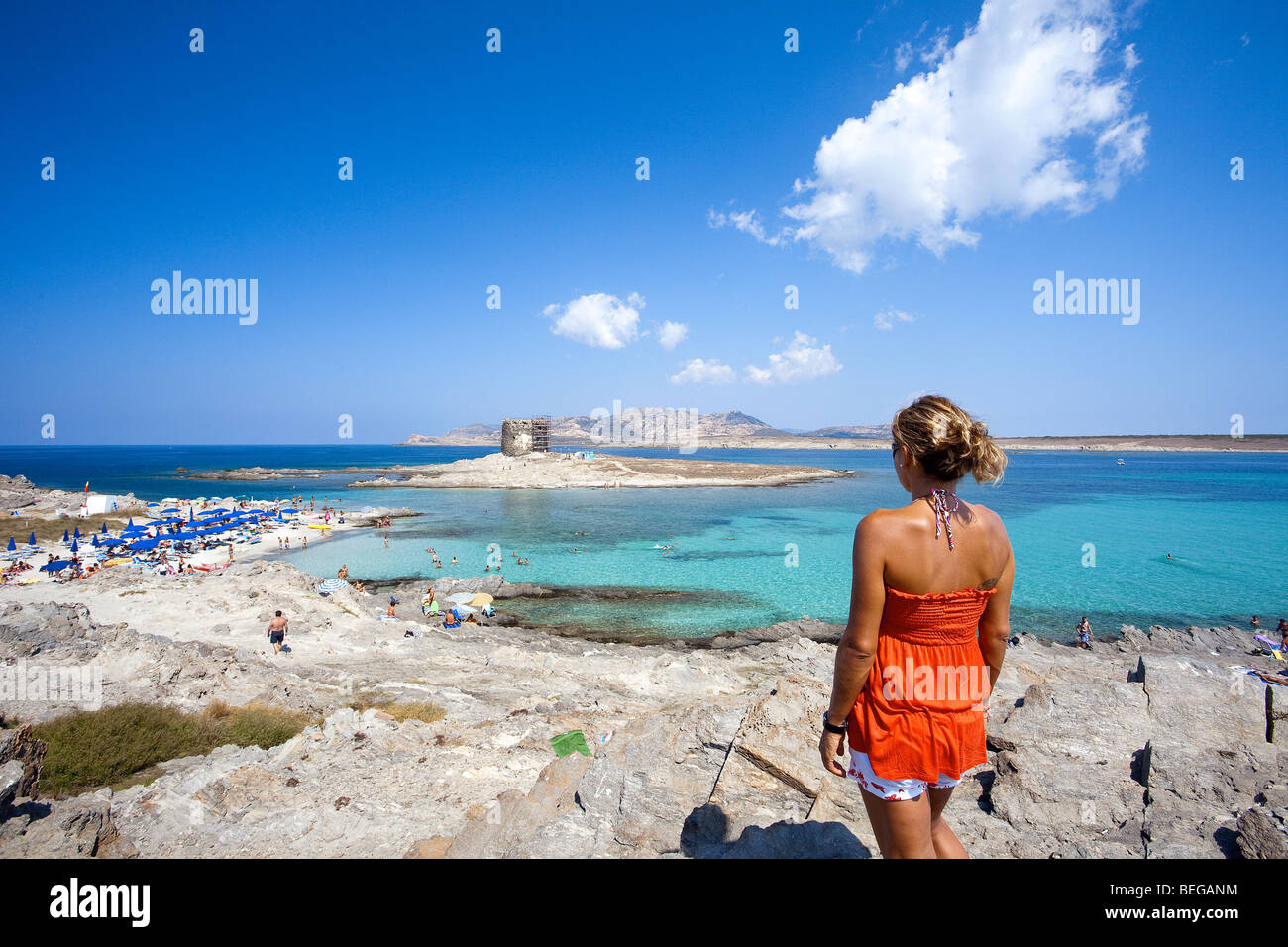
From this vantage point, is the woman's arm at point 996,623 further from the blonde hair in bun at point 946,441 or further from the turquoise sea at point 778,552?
the turquoise sea at point 778,552

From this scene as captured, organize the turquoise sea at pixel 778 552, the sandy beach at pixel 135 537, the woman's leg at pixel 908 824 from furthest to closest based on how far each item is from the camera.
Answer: the sandy beach at pixel 135 537, the turquoise sea at pixel 778 552, the woman's leg at pixel 908 824

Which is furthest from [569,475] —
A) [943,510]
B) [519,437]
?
[943,510]

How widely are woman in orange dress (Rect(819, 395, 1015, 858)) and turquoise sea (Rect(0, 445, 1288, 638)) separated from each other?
32.7ft

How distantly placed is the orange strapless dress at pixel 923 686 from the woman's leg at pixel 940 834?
0.21 m

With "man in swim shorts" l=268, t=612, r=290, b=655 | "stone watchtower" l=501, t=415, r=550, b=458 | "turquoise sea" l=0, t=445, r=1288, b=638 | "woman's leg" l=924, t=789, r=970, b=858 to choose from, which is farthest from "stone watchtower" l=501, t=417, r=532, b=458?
"woman's leg" l=924, t=789, r=970, b=858

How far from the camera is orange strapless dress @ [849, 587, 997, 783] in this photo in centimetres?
215

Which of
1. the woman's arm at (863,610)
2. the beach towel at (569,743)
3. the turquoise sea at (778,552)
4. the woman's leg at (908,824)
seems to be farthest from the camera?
the turquoise sea at (778,552)

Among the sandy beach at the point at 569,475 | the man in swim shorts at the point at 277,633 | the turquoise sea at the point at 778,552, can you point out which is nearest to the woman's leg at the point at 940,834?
the turquoise sea at the point at 778,552

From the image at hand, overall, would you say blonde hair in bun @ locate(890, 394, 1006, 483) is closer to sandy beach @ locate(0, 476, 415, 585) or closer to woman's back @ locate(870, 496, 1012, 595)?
woman's back @ locate(870, 496, 1012, 595)

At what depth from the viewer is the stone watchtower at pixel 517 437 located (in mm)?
86875

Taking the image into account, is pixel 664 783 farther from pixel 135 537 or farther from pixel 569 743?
pixel 135 537

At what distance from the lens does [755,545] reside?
32.7 meters
